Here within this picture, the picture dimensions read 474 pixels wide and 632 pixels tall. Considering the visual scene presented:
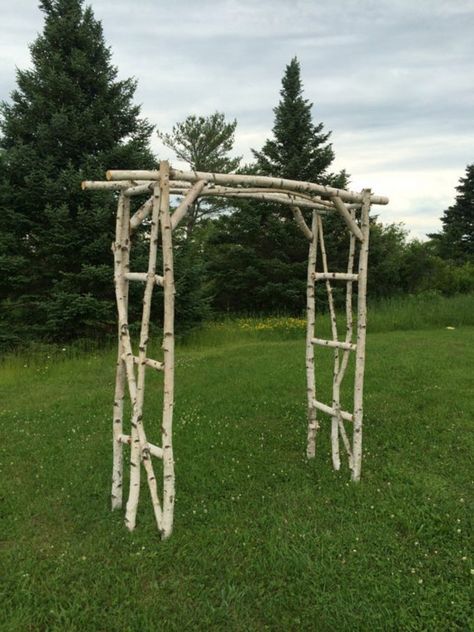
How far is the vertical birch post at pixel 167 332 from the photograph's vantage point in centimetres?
297

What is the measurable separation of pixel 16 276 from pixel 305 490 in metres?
7.85

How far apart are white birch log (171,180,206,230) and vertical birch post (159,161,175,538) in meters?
0.05

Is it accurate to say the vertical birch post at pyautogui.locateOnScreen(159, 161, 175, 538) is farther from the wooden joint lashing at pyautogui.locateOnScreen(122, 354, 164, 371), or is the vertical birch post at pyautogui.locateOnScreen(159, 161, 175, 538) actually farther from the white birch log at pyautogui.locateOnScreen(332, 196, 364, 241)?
the white birch log at pyautogui.locateOnScreen(332, 196, 364, 241)

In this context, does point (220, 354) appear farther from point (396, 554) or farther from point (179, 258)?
point (396, 554)

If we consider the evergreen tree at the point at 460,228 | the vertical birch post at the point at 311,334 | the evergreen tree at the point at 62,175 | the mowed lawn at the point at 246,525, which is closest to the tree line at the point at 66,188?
the evergreen tree at the point at 62,175

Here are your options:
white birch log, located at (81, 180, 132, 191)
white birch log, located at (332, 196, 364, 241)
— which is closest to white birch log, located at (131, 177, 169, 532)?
white birch log, located at (81, 180, 132, 191)

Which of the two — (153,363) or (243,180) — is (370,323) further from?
(153,363)

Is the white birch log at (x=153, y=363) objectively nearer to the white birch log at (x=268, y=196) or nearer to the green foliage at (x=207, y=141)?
the white birch log at (x=268, y=196)

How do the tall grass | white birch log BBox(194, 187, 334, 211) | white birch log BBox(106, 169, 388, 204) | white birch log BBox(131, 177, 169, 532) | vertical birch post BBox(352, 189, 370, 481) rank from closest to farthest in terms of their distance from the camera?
white birch log BBox(106, 169, 388, 204)
white birch log BBox(131, 177, 169, 532)
white birch log BBox(194, 187, 334, 211)
vertical birch post BBox(352, 189, 370, 481)
the tall grass

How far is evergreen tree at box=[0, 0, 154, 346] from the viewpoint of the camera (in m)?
9.47

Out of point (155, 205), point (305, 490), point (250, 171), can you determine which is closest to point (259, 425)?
point (305, 490)

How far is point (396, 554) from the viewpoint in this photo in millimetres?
3031

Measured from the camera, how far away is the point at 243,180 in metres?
3.32

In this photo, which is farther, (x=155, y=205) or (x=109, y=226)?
(x=109, y=226)
